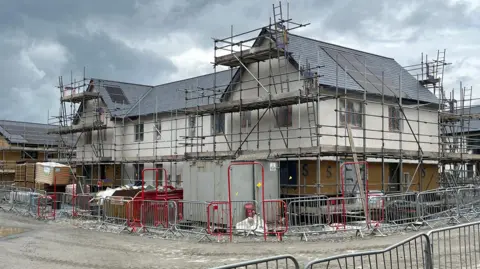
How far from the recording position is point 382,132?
21781mm

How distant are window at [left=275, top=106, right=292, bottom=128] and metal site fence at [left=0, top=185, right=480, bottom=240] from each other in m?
5.05

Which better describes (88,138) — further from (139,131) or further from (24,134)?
(24,134)

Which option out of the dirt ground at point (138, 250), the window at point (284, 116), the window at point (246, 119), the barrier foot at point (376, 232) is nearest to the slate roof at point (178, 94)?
the window at point (246, 119)

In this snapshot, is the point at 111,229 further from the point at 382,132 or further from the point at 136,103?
the point at 136,103

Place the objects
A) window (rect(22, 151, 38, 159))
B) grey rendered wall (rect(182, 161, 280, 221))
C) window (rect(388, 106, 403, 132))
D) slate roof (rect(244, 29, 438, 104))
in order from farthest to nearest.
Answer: window (rect(22, 151, 38, 159))
window (rect(388, 106, 403, 132))
slate roof (rect(244, 29, 438, 104))
grey rendered wall (rect(182, 161, 280, 221))

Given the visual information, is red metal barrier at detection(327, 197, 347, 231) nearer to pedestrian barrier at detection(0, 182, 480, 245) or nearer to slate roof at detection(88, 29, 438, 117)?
pedestrian barrier at detection(0, 182, 480, 245)

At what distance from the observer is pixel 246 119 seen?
24.0 meters

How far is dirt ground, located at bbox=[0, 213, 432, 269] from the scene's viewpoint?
12164mm

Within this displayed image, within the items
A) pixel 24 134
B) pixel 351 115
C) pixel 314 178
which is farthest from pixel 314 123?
pixel 24 134

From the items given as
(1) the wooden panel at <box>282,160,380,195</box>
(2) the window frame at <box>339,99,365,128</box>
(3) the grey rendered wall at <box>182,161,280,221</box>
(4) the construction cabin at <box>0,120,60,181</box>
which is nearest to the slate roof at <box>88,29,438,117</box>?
(2) the window frame at <box>339,99,365,128</box>

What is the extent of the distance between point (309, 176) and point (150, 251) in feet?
29.7

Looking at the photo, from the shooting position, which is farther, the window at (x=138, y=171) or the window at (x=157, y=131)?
the window at (x=138, y=171)

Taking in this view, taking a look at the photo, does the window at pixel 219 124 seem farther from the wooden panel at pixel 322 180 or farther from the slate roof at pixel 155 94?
the wooden panel at pixel 322 180

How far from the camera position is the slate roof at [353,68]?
22427 mm
